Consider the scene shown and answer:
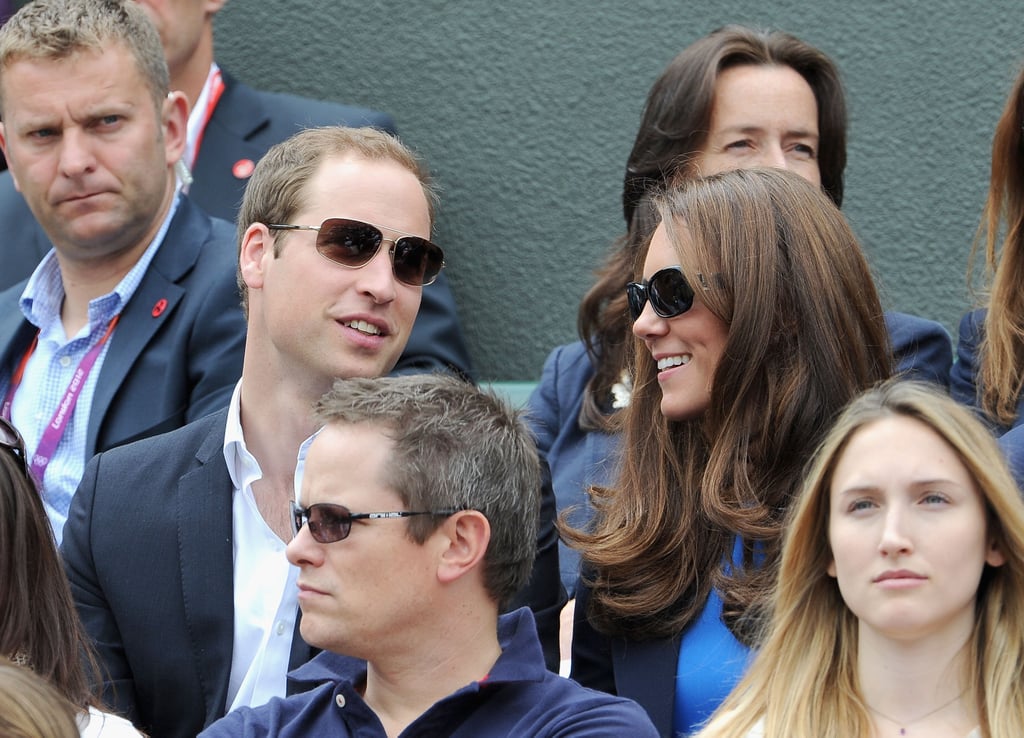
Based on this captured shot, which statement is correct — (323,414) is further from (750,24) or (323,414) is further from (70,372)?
(750,24)

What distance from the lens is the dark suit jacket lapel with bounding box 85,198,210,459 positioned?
3.71 metres

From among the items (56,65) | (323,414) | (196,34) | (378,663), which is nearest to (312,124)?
(196,34)

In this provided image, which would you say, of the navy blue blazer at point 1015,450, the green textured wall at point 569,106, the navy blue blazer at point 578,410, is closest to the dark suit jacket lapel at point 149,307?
the navy blue blazer at point 578,410

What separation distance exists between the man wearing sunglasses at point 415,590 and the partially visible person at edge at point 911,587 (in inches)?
11.7

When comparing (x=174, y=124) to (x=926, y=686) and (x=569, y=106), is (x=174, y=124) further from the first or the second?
(x=926, y=686)

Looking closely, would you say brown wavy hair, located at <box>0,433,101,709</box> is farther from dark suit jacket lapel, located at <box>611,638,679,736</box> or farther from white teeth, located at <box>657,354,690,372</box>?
white teeth, located at <box>657,354,690,372</box>

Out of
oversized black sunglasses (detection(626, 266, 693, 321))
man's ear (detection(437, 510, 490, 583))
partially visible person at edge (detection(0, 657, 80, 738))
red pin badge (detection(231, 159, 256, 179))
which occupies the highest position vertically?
red pin badge (detection(231, 159, 256, 179))

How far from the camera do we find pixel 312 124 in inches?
179

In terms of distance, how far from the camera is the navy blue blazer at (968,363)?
3.29m

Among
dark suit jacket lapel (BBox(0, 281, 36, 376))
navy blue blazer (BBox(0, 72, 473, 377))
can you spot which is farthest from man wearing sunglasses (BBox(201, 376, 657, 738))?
navy blue blazer (BBox(0, 72, 473, 377))

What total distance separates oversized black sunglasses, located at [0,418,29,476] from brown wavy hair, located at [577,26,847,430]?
142 cm

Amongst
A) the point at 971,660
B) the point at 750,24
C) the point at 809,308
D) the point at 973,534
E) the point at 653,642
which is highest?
the point at 750,24

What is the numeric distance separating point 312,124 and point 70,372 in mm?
1120

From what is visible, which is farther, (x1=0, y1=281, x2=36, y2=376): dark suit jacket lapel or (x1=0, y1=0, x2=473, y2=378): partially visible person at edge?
(x1=0, y1=0, x2=473, y2=378): partially visible person at edge
